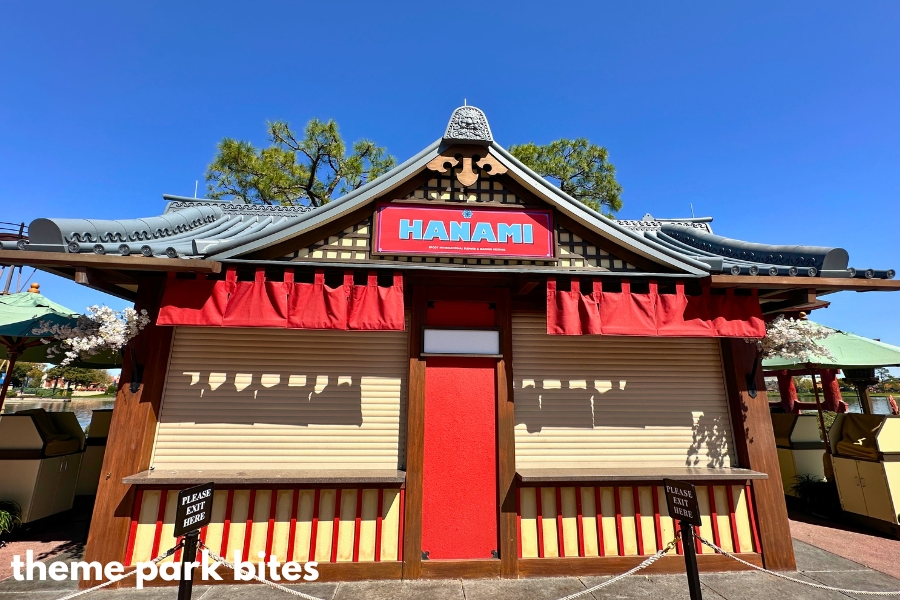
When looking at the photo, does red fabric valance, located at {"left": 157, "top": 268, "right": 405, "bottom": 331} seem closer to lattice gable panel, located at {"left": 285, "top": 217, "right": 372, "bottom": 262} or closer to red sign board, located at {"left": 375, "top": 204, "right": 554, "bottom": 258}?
lattice gable panel, located at {"left": 285, "top": 217, "right": 372, "bottom": 262}

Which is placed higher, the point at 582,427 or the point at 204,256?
the point at 204,256

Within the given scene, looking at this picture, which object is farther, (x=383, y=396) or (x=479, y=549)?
(x=383, y=396)

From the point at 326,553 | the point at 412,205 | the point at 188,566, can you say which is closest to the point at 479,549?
the point at 326,553

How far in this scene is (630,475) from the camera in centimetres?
563

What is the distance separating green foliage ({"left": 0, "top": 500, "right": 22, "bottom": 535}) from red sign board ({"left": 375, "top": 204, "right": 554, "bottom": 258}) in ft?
23.5

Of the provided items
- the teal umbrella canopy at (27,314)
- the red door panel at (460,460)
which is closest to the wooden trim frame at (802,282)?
the red door panel at (460,460)

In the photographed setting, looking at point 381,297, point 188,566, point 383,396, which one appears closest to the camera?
point 188,566

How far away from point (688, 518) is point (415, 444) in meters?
3.31

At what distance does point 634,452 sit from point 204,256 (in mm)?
6805

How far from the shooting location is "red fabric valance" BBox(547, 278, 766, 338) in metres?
5.68

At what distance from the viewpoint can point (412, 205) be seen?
6.32 m

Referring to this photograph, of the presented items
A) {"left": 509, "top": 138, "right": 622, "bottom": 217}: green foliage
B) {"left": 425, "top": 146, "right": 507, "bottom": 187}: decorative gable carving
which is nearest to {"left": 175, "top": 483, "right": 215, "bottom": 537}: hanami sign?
{"left": 425, "top": 146, "right": 507, "bottom": 187}: decorative gable carving

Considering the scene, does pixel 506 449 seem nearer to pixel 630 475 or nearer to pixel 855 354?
pixel 630 475

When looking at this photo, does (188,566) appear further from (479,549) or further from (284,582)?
(479,549)
